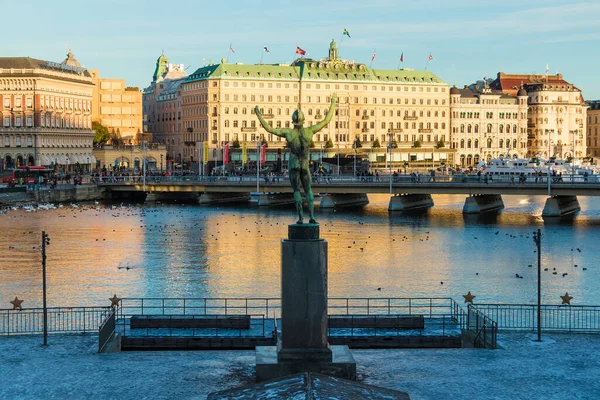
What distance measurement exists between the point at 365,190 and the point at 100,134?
89.7 meters

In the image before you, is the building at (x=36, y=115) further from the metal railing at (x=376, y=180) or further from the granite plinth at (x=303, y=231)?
the granite plinth at (x=303, y=231)

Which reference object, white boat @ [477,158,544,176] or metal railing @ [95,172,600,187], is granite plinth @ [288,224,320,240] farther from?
white boat @ [477,158,544,176]

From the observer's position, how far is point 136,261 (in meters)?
68.2

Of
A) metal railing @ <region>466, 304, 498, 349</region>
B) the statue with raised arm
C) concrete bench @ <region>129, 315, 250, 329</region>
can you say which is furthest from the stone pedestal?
concrete bench @ <region>129, 315, 250, 329</region>

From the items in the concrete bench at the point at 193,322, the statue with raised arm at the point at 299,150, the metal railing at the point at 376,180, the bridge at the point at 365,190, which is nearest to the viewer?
the statue with raised arm at the point at 299,150

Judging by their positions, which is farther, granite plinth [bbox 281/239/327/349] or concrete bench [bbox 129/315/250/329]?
concrete bench [bbox 129/315/250/329]

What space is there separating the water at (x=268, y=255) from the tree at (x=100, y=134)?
7794cm

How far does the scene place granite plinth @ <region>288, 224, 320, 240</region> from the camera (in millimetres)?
26422

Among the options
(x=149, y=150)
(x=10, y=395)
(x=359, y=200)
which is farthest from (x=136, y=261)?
(x=149, y=150)

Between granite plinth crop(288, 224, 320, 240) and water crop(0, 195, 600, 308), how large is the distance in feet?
86.2

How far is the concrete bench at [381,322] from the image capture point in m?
37.5

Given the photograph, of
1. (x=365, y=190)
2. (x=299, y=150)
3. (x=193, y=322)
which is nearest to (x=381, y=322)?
(x=193, y=322)

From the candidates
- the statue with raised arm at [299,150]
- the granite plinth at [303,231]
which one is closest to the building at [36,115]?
the statue with raised arm at [299,150]

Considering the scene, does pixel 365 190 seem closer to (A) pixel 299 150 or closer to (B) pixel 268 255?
(B) pixel 268 255
